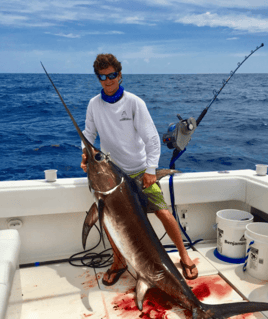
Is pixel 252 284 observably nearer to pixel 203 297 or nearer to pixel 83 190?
pixel 203 297

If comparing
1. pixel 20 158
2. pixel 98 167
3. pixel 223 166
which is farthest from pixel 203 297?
pixel 20 158

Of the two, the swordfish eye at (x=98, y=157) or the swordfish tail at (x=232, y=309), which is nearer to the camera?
the swordfish tail at (x=232, y=309)

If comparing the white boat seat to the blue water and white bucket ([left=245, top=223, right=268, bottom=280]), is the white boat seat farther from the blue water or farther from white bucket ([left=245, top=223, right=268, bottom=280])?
the blue water

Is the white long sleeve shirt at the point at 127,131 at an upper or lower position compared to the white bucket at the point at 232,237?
upper

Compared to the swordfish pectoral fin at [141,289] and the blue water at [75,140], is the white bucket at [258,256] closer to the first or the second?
the swordfish pectoral fin at [141,289]

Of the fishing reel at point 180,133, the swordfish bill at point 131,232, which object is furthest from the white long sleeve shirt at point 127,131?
the swordfish bill at point 131,232

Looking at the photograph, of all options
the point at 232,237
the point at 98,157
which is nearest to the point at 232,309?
the point at 232,237

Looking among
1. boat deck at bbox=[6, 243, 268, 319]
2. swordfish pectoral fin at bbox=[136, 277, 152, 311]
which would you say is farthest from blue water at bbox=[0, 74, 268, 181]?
swordfish pectoral fin at bbox=[136, 277, 152, 311]

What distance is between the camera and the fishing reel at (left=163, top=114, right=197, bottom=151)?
238cm

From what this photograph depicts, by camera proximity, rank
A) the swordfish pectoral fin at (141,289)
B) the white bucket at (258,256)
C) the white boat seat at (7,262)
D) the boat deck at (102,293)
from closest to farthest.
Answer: the white boat seat at (7,262) → the swordfish pectoral fin at (141,289) → the boat deck at (102,293) → the white bucket at (258,256)

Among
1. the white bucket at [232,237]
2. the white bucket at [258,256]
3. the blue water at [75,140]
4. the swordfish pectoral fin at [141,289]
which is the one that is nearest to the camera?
the swordfish pectoral fin at [141,289]

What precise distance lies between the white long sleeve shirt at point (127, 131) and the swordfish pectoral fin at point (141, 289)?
705 millimetres

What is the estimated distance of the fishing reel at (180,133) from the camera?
2.38 m

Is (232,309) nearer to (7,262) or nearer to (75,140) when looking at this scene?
(7,262)
